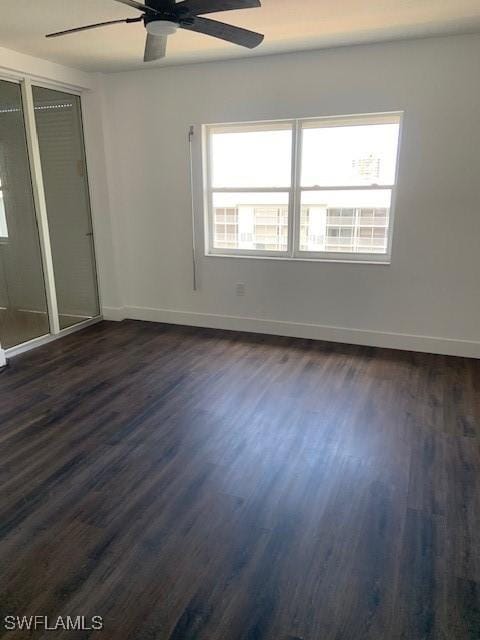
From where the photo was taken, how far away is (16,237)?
4137 mm

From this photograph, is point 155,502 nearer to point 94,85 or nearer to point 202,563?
point 202,563

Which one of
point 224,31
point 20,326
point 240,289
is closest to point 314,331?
point 240,289

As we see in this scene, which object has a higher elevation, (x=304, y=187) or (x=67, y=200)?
(x=304, y=187)

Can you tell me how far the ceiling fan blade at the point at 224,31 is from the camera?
93.7 inches

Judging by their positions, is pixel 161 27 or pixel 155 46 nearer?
pixel 161 27

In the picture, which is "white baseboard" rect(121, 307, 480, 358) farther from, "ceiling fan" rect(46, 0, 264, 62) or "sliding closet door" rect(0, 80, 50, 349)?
"ceiling fan" rect(46, 0, 264, 62)

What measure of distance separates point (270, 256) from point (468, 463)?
9.14 ft

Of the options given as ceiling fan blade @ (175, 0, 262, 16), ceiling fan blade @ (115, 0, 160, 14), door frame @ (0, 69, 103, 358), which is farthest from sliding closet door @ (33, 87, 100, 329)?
ceiling fan blade @ (175, 0, 262, 16)

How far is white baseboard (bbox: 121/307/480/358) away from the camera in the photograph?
4066 millimetres

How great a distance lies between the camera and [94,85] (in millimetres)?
4617

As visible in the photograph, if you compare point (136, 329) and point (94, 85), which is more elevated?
point (94, 85)

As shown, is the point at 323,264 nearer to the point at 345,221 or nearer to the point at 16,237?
the point at 345,221

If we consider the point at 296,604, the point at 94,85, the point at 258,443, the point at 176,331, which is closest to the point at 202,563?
the point at 296,604

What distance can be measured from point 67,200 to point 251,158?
6.76ft
